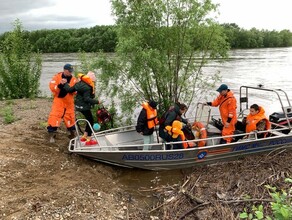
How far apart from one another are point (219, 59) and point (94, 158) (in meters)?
6.19

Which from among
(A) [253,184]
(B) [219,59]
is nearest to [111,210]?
(A) [253,184]

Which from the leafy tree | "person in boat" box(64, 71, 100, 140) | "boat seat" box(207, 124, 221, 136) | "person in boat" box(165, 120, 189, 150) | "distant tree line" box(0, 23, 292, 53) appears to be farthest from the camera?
"distant tree line" box(0, 23, 292, 53)

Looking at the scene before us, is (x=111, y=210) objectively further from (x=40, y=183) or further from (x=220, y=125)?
(x=220, y=125)

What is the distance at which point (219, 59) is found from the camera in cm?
1096

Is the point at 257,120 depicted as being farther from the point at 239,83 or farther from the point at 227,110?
the point at 239,83

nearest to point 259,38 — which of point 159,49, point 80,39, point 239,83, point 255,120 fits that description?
point 80,39

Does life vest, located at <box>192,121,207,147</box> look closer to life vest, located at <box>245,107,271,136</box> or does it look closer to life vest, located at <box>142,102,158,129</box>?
life vest, located at <box>245,107,271,136</box>

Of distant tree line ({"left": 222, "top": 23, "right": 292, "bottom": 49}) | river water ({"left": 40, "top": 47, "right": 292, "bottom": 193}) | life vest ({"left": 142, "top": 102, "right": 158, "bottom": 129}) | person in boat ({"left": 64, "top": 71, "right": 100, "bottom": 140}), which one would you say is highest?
distant tree line ({"left": 222, "top": 23, "right": 292, "bottom": 49})

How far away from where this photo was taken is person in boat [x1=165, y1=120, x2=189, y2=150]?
6.70 metres

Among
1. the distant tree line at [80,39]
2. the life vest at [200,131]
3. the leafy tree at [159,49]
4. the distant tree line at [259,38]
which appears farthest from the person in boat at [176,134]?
the distant tree line at [259,38]

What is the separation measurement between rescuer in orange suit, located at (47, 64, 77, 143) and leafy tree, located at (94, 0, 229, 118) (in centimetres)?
267

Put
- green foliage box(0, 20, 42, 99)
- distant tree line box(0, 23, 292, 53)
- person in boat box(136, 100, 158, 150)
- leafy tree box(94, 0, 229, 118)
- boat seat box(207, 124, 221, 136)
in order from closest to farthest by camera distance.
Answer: person in boat box(136, 100, 158, 150), boat seat box(207, 124, 221, 136), leafy tree box(94, 0, 229, 118), green foliage box(0, 20, 42, 99), distant tree line box(0, 23, 292, 53)

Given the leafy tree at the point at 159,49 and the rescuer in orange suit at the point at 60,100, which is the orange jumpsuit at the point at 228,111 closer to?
the leafy tree at the point at 159,49

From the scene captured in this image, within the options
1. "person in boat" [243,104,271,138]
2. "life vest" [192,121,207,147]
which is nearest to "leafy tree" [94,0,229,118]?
"life vest" [192,121,207,147]
